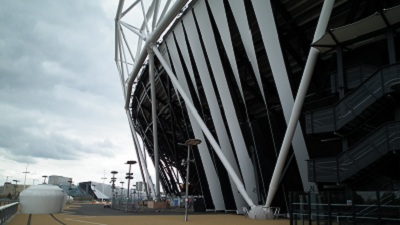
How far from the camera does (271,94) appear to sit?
2788cm

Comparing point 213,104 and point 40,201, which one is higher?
point 213,104

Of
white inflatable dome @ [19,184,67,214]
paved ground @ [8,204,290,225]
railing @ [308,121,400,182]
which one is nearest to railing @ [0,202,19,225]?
paved ground @ [8,204,290,225]

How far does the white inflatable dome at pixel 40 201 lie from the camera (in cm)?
2595

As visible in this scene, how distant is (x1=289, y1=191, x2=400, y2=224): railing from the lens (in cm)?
1121

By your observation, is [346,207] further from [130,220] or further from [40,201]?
[40,201]

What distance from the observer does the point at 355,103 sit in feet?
52.8

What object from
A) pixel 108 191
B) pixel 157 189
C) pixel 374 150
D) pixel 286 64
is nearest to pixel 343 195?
pixel 374 150

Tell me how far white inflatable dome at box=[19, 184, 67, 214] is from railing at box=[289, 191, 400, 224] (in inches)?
780

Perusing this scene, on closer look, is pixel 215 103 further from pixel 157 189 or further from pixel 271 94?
pixel 157 189

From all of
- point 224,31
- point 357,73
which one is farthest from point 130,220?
point 357,73

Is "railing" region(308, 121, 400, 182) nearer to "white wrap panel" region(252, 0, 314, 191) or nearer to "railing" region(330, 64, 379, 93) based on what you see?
"railing" region(330, 64, 379, 93)

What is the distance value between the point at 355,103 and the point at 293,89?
5.15 metres

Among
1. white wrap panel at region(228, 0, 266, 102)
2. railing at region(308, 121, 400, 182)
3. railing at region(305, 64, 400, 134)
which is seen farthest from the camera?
white wrap panel at region(228, 0, 266, 102)

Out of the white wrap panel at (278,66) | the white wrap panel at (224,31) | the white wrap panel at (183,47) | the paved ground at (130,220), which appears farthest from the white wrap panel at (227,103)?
the white wrap panel at (278,66)
